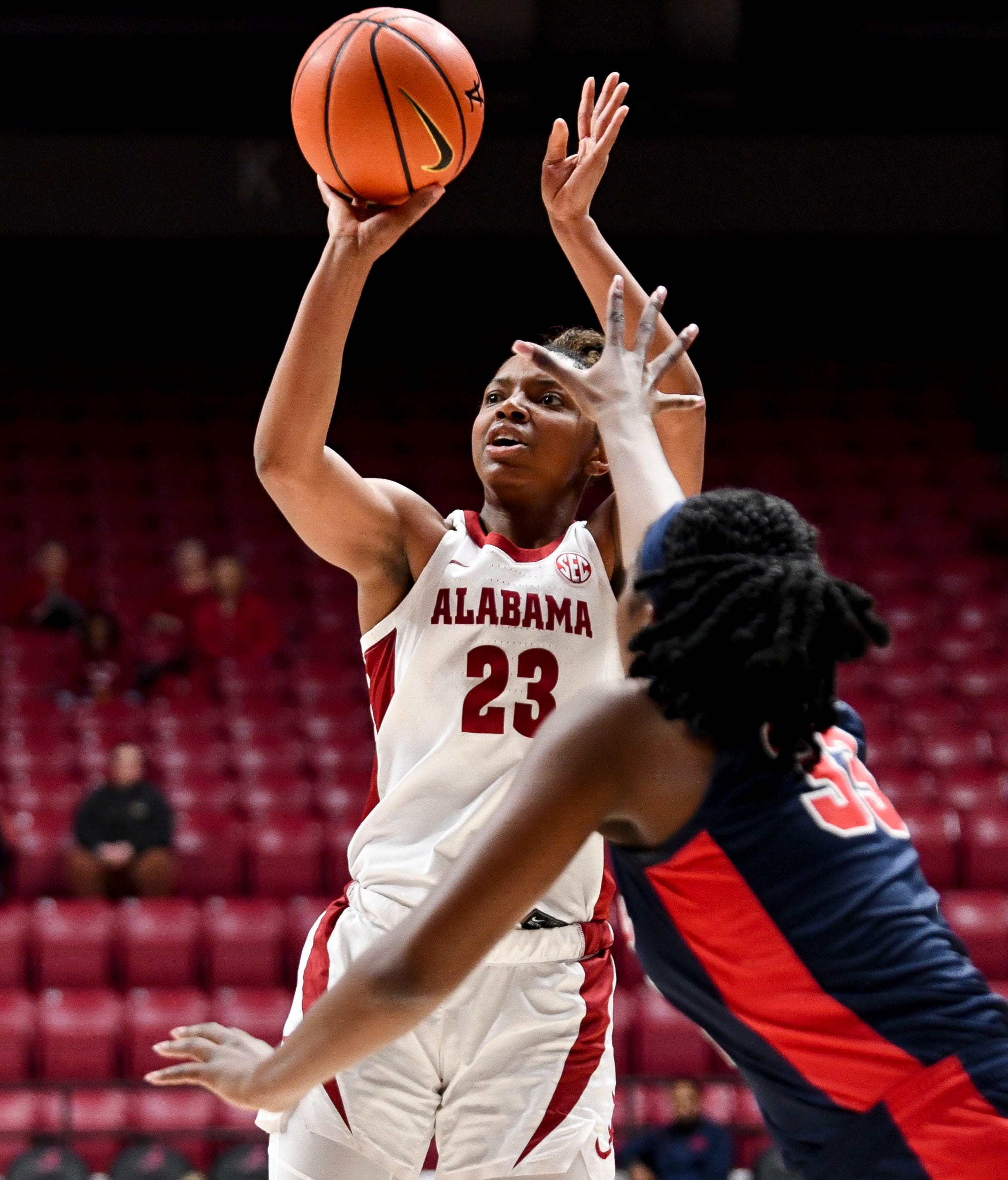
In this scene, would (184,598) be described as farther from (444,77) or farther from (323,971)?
(323,971)

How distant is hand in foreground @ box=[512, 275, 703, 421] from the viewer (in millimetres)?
2203

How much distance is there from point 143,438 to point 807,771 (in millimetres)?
10096

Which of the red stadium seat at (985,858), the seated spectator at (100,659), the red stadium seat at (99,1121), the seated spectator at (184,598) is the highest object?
the seated spectator at (184,598)

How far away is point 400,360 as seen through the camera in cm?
1265

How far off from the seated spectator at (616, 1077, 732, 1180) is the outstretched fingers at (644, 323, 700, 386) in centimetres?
405

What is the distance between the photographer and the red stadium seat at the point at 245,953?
6.62 metres

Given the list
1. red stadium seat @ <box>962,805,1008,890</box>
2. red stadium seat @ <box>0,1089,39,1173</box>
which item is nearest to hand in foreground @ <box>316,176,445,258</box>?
red stadium seat @ <box>0,1089,39,1173</box>

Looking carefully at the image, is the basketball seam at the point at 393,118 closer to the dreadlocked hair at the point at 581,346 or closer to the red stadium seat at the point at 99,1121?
the dreadlocked hair at the point at 581,346

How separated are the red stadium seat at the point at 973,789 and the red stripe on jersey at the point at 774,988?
6.36 metres

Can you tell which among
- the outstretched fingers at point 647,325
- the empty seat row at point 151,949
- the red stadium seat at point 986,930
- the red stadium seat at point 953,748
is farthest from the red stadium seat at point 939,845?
the outstretched fingers at point 647,325

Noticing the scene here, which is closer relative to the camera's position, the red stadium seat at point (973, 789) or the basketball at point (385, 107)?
the basketball at point (385, 107)

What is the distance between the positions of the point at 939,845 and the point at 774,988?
5.89 meters

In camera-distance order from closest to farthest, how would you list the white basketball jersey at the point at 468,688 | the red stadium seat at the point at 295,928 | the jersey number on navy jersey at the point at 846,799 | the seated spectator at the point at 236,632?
the jersey number on navy jersey at the point at 846,799 → the white basketball jersey at the point at 468,688 → the red stadium seat at the point at 295,928 → the seated spectator at the point at 236,632

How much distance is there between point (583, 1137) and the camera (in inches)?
104
